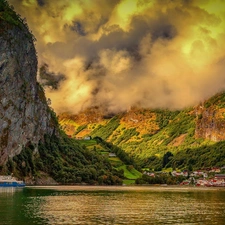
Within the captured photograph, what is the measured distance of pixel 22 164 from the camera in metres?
186

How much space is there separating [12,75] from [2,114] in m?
21.2

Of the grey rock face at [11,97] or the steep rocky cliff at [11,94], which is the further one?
the steep rocky cliff at [11,94]

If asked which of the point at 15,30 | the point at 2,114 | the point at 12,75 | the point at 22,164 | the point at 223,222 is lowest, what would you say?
the point at 223,222

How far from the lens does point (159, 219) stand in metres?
54.6

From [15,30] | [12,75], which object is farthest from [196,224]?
[15,30]

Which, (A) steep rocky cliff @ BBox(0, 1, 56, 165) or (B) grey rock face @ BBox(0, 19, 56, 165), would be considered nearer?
(B) grey rock face @ BBox(0, 19, 56, 165)

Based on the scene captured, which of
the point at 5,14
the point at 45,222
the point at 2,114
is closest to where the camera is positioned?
the point at 45,222

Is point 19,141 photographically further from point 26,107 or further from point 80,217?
point 80,217

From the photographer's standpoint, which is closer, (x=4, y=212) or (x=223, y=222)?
(x=223, y=222)

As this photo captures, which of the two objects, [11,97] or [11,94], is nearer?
[11,97]

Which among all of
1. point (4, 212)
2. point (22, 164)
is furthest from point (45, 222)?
point (22, 164)

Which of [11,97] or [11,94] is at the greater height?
[11,94]

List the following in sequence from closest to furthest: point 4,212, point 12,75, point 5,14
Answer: point 4,212, point 12,75, point 5,14

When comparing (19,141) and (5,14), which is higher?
(5,14)
